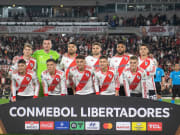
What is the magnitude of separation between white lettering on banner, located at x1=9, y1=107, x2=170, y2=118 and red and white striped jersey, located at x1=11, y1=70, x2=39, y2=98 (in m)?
1.92

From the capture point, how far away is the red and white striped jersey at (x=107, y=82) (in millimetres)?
9344

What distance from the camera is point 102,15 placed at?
45.3 m

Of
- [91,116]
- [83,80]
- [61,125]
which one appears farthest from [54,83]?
[91,116]

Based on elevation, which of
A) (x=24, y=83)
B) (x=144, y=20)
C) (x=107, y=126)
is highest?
(x=144, y=20)

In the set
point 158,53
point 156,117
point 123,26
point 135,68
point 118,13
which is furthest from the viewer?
point 118,13

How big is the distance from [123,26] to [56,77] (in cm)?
3315

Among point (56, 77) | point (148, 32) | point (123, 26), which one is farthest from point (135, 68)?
point (123, 26)

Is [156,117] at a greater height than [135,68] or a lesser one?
lesser

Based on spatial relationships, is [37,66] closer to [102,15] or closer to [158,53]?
[158,53]

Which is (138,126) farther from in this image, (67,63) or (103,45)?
(103,45)

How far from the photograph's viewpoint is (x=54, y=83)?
30.9ft

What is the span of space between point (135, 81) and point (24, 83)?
2.59 m

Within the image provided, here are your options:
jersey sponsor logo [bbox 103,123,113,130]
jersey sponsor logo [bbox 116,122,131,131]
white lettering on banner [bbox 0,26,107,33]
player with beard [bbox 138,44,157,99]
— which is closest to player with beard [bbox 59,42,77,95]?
player with beard [bbox 138,44,157,99]

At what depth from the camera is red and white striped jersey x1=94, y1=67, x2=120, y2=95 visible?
9.34m
